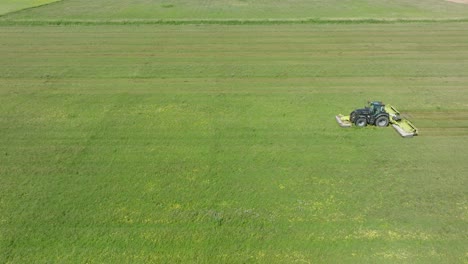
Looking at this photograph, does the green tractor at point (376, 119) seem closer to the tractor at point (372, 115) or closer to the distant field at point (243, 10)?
Answer: the tractor at point (372, 115)

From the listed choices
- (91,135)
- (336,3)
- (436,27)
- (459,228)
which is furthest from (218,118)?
(336,3)

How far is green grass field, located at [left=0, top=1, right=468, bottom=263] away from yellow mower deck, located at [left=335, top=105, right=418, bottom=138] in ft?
1.29

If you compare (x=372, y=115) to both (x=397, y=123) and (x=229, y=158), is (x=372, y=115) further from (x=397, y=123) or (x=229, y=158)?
(x=229, y=158)

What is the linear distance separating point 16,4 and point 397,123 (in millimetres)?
60279

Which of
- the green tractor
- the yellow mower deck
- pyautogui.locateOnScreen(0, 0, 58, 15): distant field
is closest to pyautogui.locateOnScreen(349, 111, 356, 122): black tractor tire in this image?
the green tractor

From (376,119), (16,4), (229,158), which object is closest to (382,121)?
(376,119)

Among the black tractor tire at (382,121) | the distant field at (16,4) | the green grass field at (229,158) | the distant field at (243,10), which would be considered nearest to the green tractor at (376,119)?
the black tractor tire at (382,121)

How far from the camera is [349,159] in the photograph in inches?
781

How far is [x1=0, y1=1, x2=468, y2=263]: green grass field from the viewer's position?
14.6m

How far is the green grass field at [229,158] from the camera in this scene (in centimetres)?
1462

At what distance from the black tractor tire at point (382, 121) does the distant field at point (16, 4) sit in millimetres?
51445

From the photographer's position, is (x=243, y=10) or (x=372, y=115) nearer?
(x=372, y=115)

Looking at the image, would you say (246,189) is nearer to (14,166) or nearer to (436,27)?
(14,166)

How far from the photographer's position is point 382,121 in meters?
23.0
